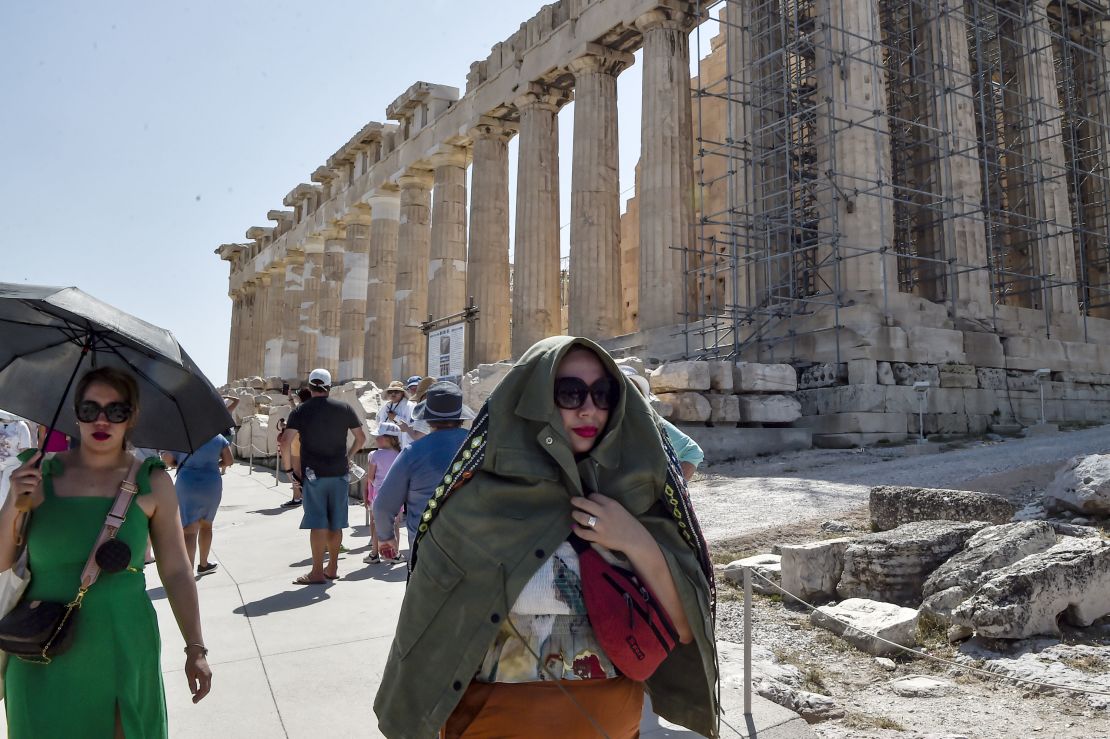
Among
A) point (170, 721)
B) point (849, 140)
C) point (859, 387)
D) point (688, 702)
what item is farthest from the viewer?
point (849, 140)

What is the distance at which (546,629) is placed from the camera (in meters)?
1.98

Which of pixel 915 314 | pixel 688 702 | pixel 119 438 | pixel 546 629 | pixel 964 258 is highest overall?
pixel 964 258

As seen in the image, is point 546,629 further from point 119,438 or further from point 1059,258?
point 1059,258

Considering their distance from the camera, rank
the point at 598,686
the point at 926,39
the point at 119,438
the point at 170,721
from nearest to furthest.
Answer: the point at 598,686, the point at 119,438, the point at 170,721, the point at 926,39

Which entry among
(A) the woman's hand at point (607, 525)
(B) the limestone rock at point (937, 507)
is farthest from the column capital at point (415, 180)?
(A) the woman's hand at point (607, 525)

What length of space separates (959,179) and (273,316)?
30721mm

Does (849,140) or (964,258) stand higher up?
(849,140)

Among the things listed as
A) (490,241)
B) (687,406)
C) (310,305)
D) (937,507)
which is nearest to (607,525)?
(937,507)

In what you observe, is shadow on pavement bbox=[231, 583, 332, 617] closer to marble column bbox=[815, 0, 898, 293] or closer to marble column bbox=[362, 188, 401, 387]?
marble column bbox=[815, 0, 898, 293]

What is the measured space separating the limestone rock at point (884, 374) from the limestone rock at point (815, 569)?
7.91m

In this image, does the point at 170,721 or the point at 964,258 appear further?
the point at 964,258

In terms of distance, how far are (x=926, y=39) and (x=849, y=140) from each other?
4.69m

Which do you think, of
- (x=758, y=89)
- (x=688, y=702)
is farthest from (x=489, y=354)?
(x=688, y=702)

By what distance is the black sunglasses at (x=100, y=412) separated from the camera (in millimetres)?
2564
